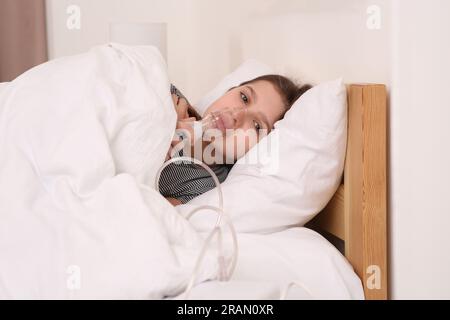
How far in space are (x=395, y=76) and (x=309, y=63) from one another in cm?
54

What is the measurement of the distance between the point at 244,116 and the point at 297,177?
1.20 feet

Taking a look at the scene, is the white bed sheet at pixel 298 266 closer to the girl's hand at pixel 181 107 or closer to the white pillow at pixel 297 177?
the white pillow at pixel 297 177

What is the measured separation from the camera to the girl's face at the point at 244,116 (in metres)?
1.56

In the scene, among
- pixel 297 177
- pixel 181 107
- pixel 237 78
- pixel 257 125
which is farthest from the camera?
pixel 237 78

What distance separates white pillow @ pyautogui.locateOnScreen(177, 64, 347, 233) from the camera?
4.14ft

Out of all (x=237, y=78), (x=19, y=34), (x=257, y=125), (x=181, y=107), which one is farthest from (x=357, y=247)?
(x=19, y=34)

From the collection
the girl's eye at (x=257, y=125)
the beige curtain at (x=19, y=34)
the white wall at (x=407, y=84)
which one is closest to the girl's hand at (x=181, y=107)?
the girl's eye at (x=257, y=125)

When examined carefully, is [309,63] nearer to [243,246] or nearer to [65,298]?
[243,246]

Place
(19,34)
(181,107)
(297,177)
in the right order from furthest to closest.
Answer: (19,34), (181,107), (297,177)

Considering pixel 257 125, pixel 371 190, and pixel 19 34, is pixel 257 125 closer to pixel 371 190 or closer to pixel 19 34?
pixel 371 190

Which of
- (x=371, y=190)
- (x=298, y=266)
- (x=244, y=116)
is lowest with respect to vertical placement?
(x=298, y=266)

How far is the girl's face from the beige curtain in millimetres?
1509

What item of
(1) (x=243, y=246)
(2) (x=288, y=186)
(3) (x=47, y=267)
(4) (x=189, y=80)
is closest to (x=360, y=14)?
(2) (x=288, y=186)

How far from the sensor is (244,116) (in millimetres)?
1598
